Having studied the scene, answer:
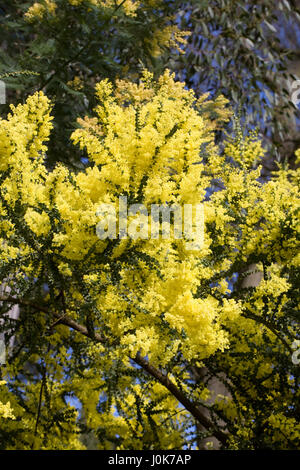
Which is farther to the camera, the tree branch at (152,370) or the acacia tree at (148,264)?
the tree branch at (152,370)

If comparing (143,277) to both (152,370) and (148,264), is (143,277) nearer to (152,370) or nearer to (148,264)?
(148,264)

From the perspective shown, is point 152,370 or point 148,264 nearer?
point 148,264

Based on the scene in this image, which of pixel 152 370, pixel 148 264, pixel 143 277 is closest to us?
pixel 148 264

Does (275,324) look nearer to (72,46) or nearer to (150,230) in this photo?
(150,230)

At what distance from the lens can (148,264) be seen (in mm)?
1906

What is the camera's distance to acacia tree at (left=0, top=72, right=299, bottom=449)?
1874 mm

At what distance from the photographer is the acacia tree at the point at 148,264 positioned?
187 centimetres

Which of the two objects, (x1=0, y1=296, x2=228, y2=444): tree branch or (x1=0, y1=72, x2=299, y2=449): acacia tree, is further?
(x1=0, y1=296, x2=228, y2=444): tree branch

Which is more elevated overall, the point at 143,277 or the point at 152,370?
the point at 143,277

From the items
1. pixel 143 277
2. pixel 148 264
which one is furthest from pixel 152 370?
pixel 148 264

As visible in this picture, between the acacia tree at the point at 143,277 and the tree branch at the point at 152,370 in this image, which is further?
the tree branch at the point at 152,370

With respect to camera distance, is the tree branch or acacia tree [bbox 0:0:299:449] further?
the tree branch
